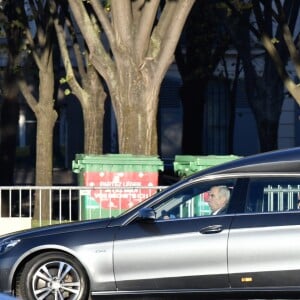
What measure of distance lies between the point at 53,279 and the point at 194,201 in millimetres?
1596

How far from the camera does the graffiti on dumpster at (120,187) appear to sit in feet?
55.2

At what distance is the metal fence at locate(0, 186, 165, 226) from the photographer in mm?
16875

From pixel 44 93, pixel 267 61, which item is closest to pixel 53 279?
pixel 44 93

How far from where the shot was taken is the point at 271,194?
10.7 m

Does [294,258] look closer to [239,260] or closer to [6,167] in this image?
[239,260]

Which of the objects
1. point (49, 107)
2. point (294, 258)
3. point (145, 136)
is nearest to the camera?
point (294, 258)

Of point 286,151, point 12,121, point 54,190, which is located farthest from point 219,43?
point 286,151

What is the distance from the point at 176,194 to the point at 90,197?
250 inches

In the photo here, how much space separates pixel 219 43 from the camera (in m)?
27.0

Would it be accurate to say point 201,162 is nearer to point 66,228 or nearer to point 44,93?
point 44,93

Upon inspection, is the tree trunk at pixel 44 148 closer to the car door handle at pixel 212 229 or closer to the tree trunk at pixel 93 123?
the tree trunk at pixel 93 123

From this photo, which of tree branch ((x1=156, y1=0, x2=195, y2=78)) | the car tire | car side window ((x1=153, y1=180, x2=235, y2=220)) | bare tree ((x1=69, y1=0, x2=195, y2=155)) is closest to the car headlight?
the car tire

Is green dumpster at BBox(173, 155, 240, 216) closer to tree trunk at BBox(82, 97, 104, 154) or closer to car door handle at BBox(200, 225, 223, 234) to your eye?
tree trunk at BBox(82, 97, 104, 154)

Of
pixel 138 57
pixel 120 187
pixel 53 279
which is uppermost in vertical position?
pixel 138 57
